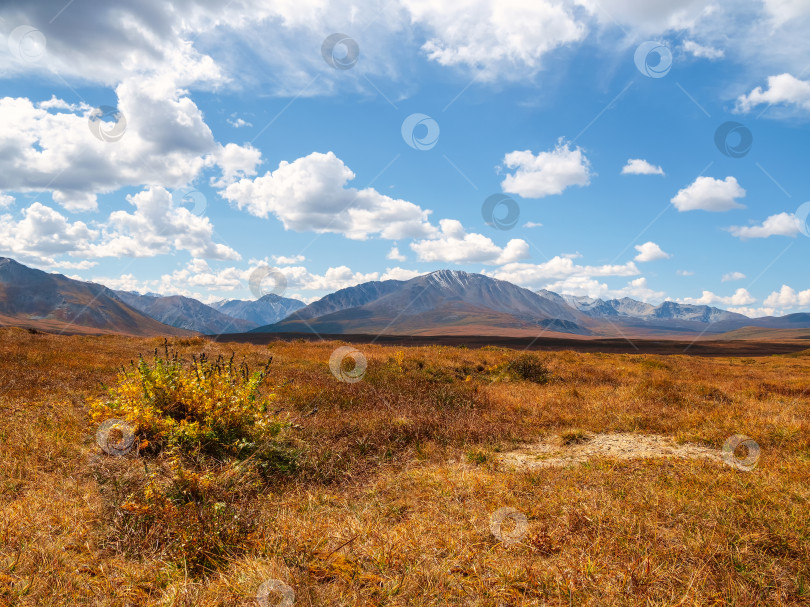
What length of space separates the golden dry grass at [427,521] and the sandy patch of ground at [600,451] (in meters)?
0.34

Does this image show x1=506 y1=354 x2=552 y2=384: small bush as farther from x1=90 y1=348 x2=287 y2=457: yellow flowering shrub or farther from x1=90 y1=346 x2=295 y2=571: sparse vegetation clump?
x1=90 y1=348 x2=287 y2=457: yellow flowering shrub

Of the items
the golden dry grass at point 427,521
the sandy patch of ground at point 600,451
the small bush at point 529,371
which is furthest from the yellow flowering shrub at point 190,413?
the small bush at point 529,371

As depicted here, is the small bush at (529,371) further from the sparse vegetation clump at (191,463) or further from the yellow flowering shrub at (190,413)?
the yellow flowering shrub at (190,413)

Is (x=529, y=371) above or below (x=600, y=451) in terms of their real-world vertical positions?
above

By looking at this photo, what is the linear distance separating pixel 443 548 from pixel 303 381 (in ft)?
32.9

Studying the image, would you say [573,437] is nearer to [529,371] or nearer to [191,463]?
[191,463]

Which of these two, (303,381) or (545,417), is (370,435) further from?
(303,381)

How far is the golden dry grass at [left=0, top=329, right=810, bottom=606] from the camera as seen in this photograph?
346cm

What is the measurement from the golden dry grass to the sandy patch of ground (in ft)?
1.11

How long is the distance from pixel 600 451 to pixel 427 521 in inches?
191

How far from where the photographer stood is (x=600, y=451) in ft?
26.3

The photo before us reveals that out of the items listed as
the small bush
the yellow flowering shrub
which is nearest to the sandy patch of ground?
the yellow flowering shrub

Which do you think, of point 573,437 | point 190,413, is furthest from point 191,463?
point 573,437

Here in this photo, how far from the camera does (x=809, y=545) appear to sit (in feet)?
13.8
